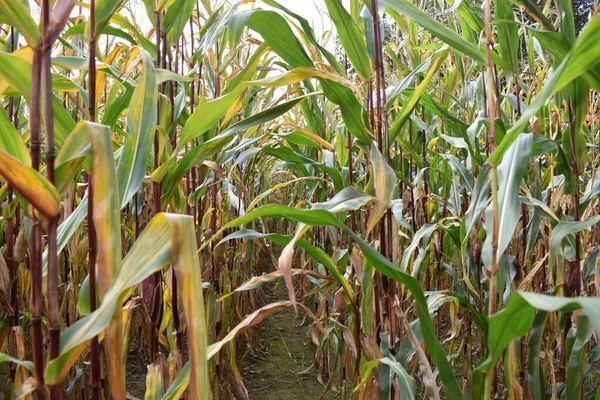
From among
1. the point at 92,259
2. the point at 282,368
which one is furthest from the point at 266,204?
the point at 282,368

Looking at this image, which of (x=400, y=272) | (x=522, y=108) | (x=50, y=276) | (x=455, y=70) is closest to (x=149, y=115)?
(x=50, y=276)

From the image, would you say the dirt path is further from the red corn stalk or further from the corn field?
the red corn stalk

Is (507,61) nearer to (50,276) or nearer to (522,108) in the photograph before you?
(522,108)

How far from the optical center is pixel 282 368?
5.99 feet

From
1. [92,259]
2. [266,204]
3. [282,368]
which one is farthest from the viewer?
[282,368]

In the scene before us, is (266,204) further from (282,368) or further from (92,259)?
(282,368)

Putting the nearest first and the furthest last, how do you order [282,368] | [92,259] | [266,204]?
1. [92,259]
2. [266,204]
3. [282,368]

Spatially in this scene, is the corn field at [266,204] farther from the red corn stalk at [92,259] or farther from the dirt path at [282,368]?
the dirt path at [282,368]

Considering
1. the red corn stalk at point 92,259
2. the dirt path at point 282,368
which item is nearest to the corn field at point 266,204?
the red corn stalk at point 92,259

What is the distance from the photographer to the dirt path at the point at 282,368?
162 cm

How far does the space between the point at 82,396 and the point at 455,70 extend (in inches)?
54.6

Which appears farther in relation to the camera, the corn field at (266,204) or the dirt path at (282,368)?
the dirt path at (282,368)

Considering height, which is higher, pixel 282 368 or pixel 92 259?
pixel 92 259

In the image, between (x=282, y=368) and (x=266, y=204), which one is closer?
(x=266, y=204)
